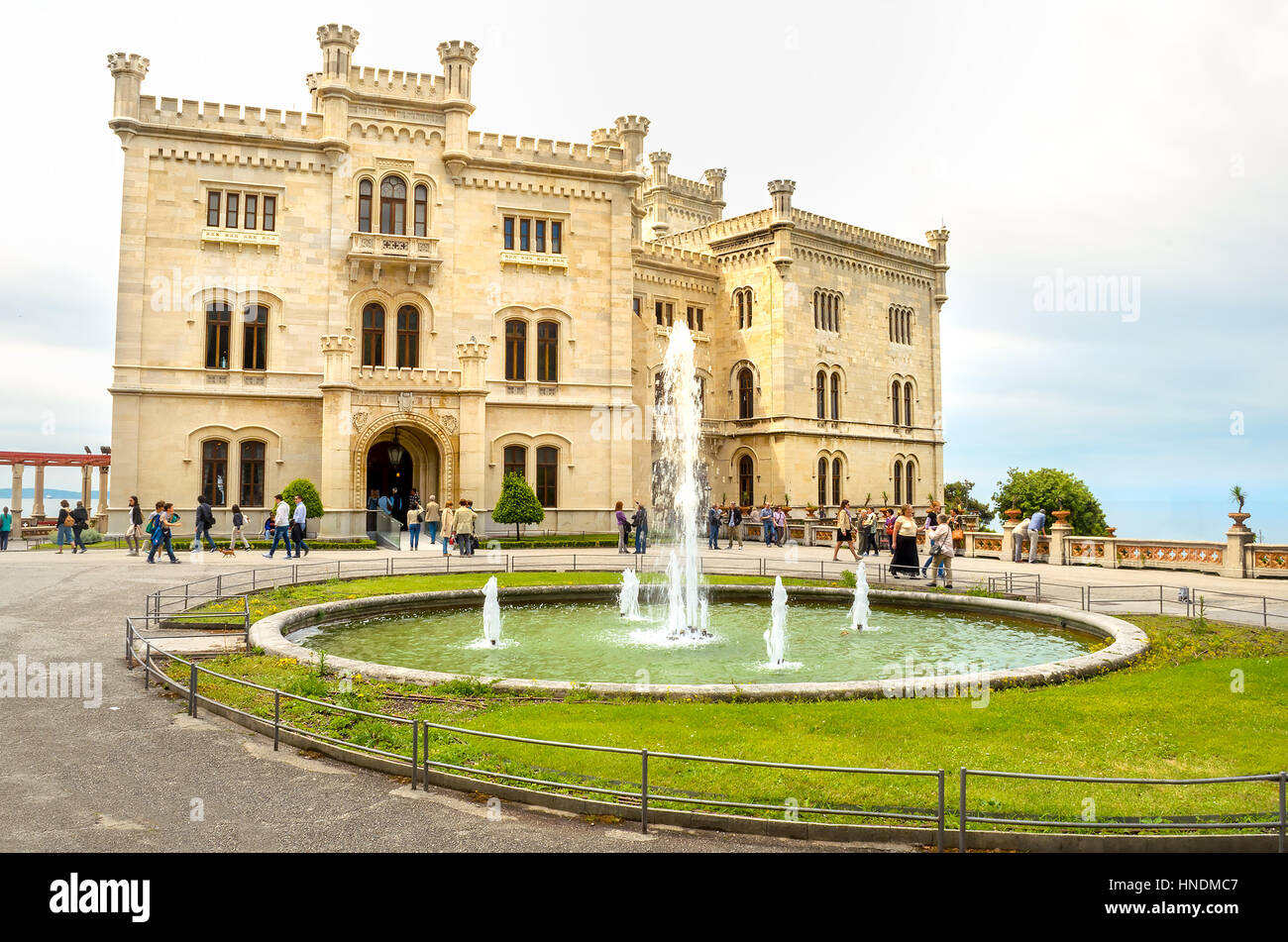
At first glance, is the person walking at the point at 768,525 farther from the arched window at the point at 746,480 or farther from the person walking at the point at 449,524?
the person walking at the point at 449,524

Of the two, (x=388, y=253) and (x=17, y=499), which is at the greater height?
(x=388, y=253)

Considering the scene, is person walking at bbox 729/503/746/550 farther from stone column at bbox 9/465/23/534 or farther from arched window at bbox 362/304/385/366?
stone column at bbox 9/465/23/534

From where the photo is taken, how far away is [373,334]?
3591cm

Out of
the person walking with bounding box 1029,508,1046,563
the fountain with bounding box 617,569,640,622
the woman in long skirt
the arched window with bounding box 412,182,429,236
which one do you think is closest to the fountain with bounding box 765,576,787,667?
the fountain with bounding box 617,569,640,622

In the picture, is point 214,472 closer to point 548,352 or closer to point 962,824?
point 548,352

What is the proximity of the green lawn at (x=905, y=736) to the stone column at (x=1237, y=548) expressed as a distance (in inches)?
565

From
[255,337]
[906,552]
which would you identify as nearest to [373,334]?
[255,337]

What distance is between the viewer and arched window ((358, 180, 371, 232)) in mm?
35656

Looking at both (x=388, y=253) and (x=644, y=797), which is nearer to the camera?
(x=644, y=797)

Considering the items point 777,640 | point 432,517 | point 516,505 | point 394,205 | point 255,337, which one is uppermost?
point 394,205

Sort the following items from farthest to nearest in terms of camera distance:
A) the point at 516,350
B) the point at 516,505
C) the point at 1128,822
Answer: the point at 516,350 < the point at 516,505 < the point at 1128,822

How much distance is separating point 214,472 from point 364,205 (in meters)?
12.4
